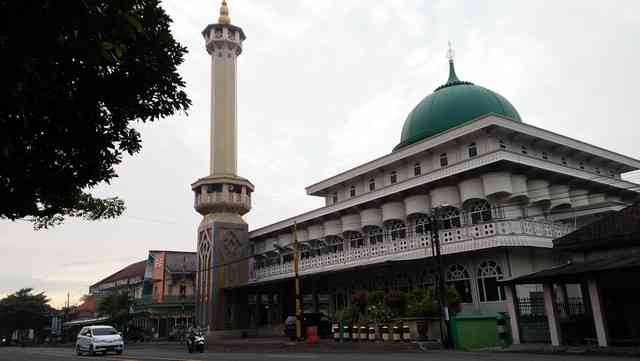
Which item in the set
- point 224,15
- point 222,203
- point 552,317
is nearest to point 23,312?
point 222,203

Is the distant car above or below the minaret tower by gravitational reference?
below

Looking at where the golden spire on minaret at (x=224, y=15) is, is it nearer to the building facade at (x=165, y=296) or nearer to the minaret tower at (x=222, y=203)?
the minaret tower at (x=222, y=203)

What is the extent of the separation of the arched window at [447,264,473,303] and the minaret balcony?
21.4 metres

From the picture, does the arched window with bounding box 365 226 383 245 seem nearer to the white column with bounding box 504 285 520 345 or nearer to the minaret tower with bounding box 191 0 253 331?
the minaret tower with bounding box 191 0 253 331

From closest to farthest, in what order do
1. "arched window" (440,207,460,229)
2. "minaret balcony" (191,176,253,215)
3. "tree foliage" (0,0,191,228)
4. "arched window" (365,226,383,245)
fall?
1. "tree foliage" (0,0,191,228)
2. "arched window" (440,207,460,229)
3. "arched window" (365,226,383,245)
4. "minaret balcony" (191,176,253,215)

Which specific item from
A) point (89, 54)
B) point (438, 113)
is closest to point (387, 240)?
point (438, 113)

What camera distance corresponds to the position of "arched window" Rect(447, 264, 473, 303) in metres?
28.7

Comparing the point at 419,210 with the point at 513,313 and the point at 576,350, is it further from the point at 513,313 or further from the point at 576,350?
the point at 576,350

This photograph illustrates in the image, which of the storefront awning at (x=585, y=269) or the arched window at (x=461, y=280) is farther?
the arched window at (x=461, y=280)

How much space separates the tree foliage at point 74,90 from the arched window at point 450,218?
23.7 meters

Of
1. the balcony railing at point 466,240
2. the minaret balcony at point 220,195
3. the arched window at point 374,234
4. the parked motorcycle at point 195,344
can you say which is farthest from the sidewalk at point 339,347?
the minaret balcony at point 220,195

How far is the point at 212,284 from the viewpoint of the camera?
43.1 m

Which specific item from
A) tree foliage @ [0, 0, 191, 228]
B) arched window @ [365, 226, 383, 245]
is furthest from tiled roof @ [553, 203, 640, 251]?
tree foliage @ [0, 0, 191, 228]

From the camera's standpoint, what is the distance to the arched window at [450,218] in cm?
3177
